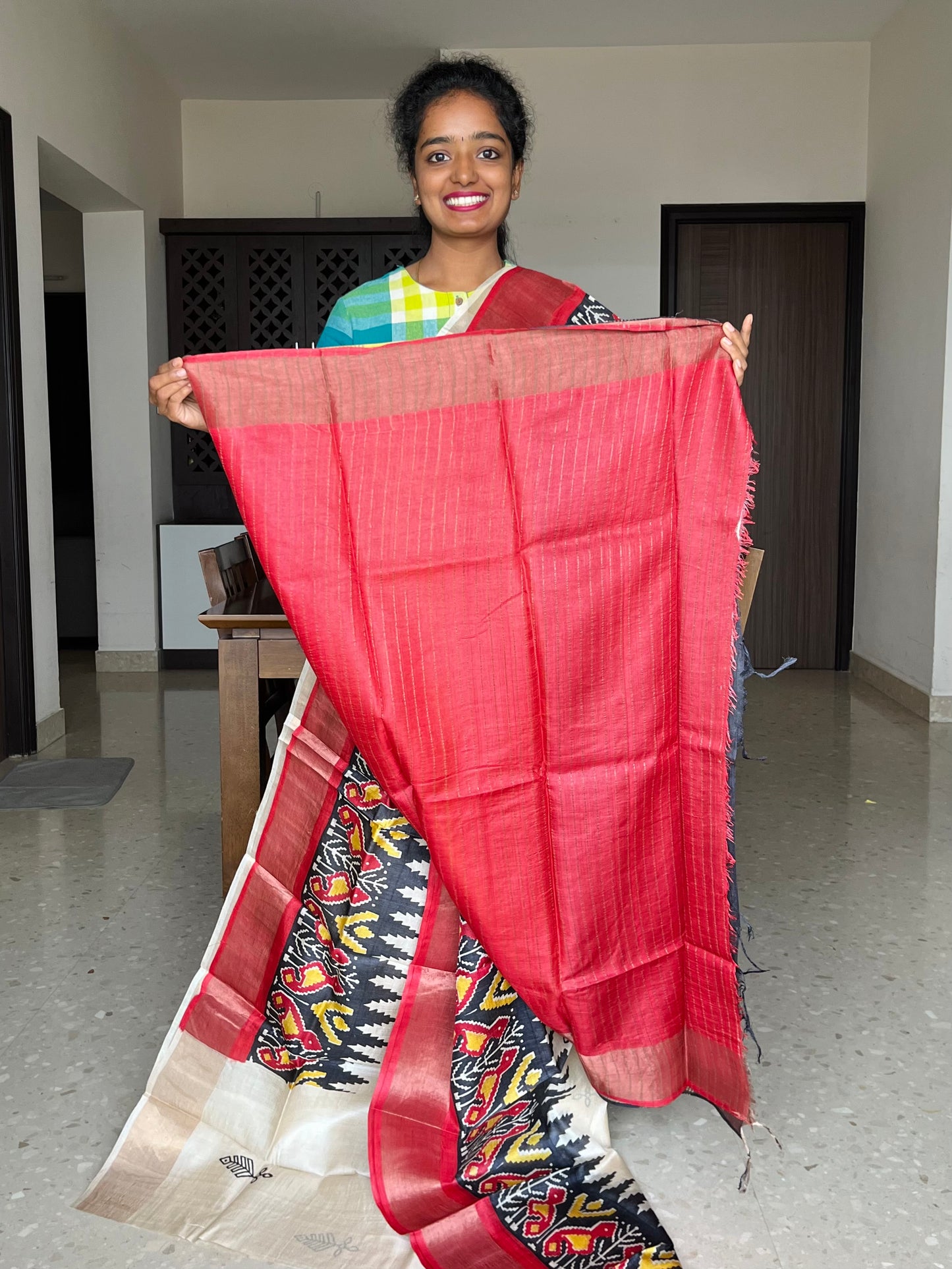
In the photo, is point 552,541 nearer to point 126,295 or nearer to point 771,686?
point 771,686

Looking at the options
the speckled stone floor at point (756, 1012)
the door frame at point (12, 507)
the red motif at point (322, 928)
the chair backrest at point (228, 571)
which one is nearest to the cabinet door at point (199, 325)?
the door frame at point (12, 507)

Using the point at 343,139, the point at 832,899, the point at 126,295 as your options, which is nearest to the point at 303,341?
the point at 126,295

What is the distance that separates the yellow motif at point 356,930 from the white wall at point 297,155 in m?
4.95

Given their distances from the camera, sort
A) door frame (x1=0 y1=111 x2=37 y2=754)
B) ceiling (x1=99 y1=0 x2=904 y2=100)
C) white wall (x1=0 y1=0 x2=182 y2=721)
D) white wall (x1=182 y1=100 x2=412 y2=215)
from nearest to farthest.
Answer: door frame (x1=0 y1=111 x2=37 y2=754)
white wall (x1=0 y1=0 x2=182 y2=721)
ceiling (x1=99 y1=0 x2=904 y2=100)
white wall (x1=182 y1=100 x2=412 y2=215)

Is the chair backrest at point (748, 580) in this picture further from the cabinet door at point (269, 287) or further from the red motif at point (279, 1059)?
the cabinet door at point (269, 287)

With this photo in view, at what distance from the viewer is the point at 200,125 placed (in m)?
5.82

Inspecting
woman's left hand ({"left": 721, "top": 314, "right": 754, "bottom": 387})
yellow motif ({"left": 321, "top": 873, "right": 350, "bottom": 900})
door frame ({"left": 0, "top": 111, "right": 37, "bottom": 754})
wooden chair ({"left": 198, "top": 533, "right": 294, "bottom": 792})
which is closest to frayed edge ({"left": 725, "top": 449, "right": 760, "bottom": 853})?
woman's left hand ({"left": 721, "top": 314, "right": 754, "bottom": 387})

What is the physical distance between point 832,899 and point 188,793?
183 cm

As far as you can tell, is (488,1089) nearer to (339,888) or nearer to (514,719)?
(339,888)

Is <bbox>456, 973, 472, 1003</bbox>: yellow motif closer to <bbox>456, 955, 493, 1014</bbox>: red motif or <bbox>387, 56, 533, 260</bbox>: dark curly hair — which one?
<bbox>456, 955, 493, 1014</bbox>: red motif

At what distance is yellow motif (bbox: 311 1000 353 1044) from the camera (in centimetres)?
159

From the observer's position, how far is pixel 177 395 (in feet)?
4.65

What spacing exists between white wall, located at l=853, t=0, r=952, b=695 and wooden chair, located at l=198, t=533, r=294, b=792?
8.86 feet

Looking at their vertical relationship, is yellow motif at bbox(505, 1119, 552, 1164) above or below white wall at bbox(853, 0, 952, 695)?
below
